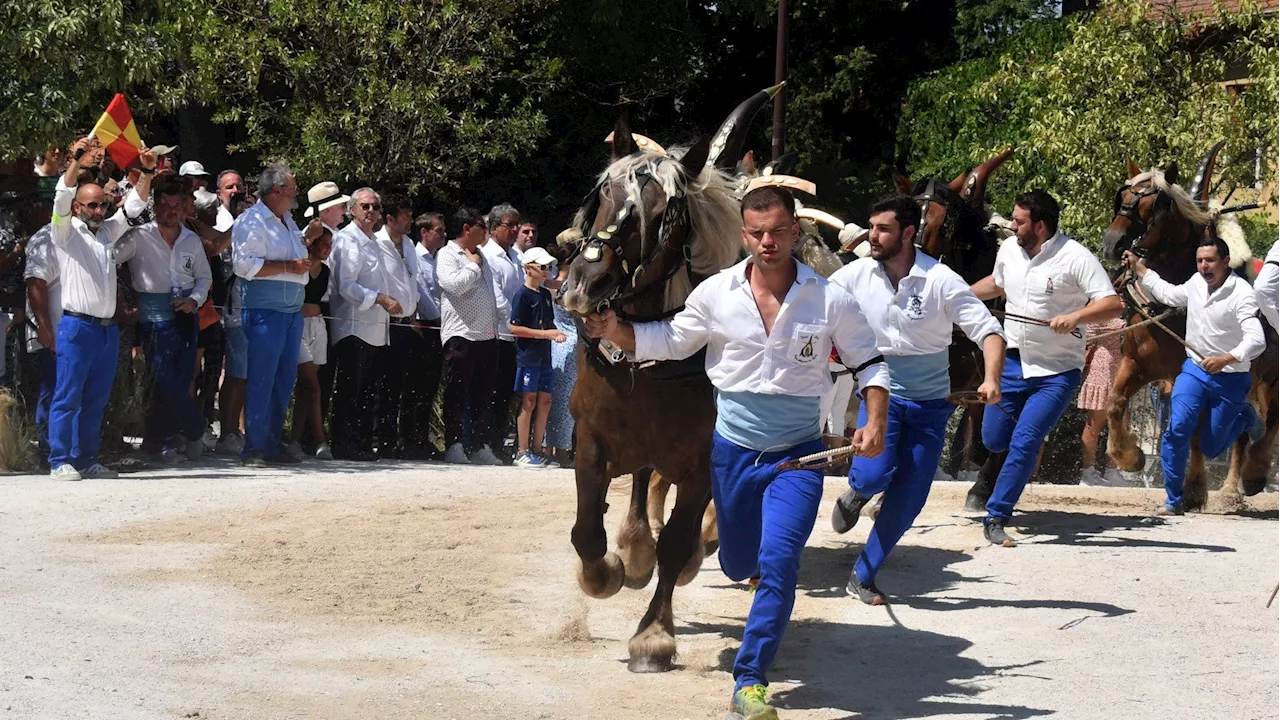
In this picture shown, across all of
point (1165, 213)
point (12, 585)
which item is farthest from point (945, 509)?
point (12, 585)

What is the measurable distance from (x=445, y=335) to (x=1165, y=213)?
574cm

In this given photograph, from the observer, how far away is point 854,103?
97.1 feet

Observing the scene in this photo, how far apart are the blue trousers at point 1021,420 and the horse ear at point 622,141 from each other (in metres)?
3.43

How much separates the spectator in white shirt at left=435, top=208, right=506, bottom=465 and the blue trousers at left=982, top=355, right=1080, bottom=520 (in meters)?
4.95

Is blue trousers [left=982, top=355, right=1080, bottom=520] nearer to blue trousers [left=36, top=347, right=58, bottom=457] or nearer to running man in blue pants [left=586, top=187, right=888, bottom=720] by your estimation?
running man in blue pants [left=586, top=187, right=888, bottom=720]

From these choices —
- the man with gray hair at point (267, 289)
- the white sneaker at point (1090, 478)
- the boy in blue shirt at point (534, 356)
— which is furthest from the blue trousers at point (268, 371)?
the white sneaker at point (1090, 478)

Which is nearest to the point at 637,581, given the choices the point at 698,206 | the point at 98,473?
the point at 698,206

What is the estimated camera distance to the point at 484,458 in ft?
46.1

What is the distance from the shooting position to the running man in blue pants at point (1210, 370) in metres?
11.9

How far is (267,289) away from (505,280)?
2.51 m

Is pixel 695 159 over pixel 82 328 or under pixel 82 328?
over

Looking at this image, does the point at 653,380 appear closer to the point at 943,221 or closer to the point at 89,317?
the point at 943,221

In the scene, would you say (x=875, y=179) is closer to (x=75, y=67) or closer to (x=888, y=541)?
(x=75, y=67)

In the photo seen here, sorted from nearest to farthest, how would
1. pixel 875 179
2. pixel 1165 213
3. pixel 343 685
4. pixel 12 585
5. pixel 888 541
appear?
pixel 343 685 < pixel 12 585 < pixel 888 541 < pixel 1165 213 < pixel 875 179
